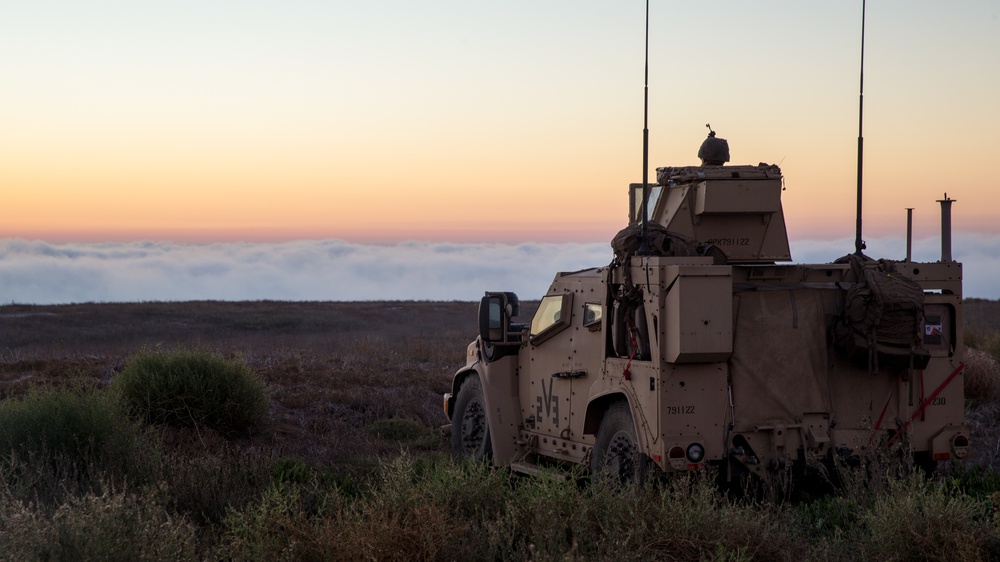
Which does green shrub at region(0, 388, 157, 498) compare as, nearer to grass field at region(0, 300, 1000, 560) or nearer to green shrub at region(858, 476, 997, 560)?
grass field at region(0, 300, 1000, 560)

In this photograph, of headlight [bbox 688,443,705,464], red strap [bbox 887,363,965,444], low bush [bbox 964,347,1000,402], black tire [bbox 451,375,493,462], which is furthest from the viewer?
low bush [bbox 964,347,1000,402]

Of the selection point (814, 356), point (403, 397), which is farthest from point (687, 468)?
point (403, 397)

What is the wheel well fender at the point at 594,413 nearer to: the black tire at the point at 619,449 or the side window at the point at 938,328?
the black tire at the point at 619,449

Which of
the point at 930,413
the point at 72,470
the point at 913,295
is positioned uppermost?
the point at 913,295

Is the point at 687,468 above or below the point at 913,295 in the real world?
below

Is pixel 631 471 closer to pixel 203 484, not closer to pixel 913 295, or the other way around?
pixel 913 295

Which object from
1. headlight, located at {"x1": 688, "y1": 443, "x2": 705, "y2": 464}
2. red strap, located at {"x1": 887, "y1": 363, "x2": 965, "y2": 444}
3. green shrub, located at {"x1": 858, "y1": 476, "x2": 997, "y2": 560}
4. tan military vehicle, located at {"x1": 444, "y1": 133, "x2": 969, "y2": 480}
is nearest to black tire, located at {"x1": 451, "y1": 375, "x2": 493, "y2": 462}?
tan military vehicle, located at {"x1": 444, "y1": 133, "x2": 969, "y2": 480}

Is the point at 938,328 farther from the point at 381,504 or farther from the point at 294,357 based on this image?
the point at 294,357

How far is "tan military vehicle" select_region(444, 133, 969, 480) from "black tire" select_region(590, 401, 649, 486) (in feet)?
0.05

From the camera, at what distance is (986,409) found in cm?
1600

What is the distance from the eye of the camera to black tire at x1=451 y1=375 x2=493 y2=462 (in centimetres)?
1132

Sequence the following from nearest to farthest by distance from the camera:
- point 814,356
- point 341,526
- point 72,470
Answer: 1. point 341,526
2. point 814,356
3. point 72,470

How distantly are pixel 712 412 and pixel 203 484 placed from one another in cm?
426

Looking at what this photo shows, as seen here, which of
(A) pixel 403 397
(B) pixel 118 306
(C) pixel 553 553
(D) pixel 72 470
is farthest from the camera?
(B) pixel 118 306
